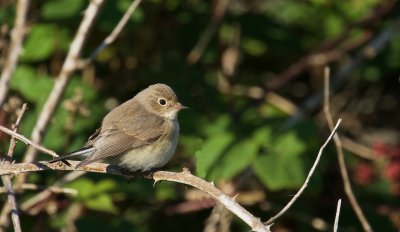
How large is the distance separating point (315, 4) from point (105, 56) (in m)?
2.54

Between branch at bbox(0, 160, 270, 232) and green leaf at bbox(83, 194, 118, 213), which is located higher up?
green leaf at bbox(83, 194, 118, 213)

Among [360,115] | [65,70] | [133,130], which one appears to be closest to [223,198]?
[133,130]

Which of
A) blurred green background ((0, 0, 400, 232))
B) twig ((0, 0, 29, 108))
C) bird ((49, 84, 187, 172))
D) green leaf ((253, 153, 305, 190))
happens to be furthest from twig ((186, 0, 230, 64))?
twig ((0, 0, 29, 108))

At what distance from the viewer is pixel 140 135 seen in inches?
243

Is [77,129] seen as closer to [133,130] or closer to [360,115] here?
[133,130]

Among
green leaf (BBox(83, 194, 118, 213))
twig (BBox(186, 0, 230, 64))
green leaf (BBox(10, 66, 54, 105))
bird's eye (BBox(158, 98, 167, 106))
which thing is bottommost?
green leaf (BBox(83, 194, 118, 213))

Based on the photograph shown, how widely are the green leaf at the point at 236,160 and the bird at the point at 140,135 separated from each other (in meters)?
0.79

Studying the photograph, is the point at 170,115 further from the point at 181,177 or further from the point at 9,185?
the point at 181,177

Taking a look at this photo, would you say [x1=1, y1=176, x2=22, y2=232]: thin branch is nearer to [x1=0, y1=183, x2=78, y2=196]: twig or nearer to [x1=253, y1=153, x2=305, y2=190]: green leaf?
[x1=0, y1=183, x2=78, y2=196]: twig

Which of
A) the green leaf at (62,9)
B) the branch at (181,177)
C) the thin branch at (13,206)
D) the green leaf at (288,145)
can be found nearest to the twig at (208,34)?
the green leaf at (62,9)

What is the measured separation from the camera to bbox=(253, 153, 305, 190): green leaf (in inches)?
280

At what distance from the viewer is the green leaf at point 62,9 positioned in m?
7.79

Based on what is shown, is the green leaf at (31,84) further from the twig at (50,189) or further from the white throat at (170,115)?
the white throat at (170,115)

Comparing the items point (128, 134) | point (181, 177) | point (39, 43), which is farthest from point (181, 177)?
point (39, 43)
